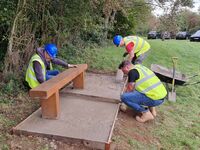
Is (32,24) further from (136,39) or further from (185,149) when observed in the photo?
(185,149)

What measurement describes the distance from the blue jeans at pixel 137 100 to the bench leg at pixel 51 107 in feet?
4.33

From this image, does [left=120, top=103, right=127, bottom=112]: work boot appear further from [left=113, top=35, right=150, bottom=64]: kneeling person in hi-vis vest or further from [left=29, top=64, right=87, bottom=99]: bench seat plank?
[left=113, top=35, right=150, bottom=64]: kneeling person in hi-vis vest

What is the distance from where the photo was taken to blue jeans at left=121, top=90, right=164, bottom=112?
17.5 feet

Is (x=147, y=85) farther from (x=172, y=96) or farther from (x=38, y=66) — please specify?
(x=172, y=96)

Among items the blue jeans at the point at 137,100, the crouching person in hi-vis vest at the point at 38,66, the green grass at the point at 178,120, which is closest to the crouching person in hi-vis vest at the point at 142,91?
the blue jeans at the point at 137,100

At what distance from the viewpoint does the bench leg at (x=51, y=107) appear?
4.64 meters

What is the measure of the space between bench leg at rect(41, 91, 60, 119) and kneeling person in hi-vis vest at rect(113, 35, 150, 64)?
3.01m

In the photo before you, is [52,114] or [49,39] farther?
[49,39]

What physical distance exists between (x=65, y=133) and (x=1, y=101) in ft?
5.76

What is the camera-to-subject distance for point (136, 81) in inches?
209

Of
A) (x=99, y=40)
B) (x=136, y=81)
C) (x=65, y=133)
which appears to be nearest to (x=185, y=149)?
(x=136, y=81)

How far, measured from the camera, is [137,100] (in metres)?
5.36

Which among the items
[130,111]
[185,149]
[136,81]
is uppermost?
[136,81]

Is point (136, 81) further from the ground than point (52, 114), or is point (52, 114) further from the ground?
point (136, 81)
